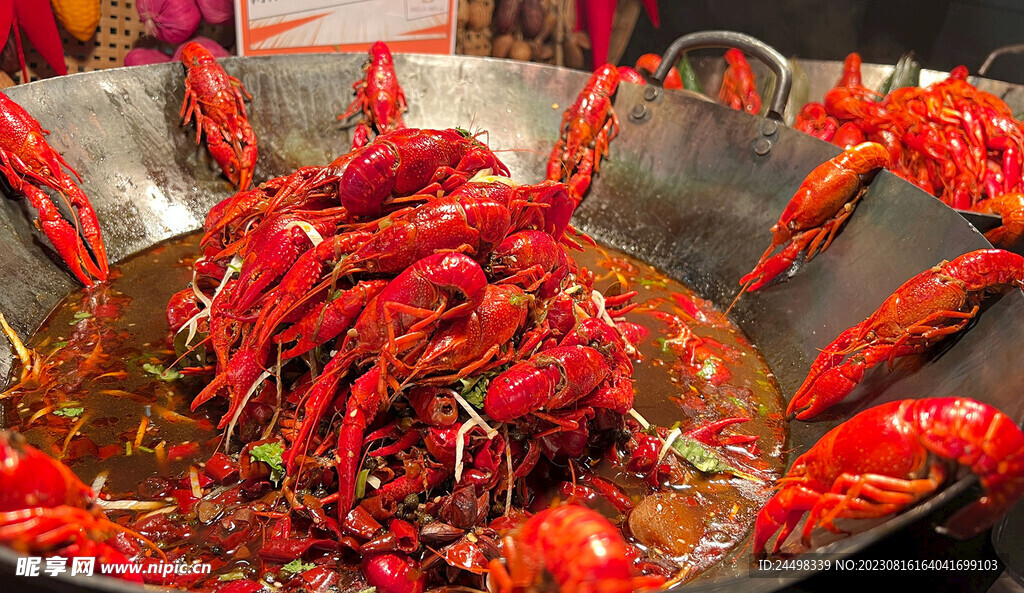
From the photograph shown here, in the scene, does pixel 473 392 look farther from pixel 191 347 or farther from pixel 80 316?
pixel 80 316

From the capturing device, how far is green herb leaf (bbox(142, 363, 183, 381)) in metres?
2.95

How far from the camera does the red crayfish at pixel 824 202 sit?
340 centimetres

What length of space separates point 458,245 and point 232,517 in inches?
50.9

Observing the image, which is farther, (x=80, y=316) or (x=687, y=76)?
(x=687, y=76)

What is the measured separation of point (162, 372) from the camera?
117 inches

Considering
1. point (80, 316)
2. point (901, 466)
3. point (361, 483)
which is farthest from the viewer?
point (80, 316)

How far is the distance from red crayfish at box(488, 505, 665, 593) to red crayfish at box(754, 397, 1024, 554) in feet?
2.39

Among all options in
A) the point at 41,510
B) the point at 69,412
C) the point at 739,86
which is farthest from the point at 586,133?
the point at 41,510

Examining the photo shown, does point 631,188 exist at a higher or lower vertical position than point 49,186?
lower

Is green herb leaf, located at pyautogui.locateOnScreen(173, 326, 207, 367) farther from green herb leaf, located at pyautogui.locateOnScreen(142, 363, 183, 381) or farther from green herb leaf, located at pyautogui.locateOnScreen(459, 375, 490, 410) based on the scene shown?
green herb leaf, located at pyautogui.locateOnScreen(459, 375, 490, 410)

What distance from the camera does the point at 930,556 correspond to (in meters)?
1.86

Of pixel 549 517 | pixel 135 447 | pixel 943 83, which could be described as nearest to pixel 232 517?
pixel 135 447

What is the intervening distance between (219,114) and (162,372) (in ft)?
6.12

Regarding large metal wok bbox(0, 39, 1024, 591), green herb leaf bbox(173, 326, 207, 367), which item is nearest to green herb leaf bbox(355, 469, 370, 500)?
green herb leaf bbox(173, 326, 207, 367)
